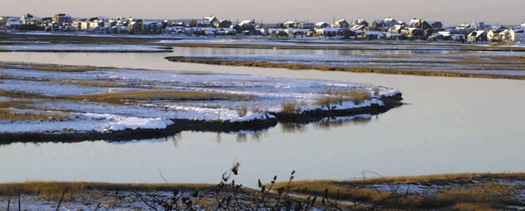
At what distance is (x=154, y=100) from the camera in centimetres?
2788

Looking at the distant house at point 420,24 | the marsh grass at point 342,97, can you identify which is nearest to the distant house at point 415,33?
the distant house at point 420,24

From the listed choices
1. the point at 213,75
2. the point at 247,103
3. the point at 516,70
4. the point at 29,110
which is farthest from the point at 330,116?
the point at 516,70

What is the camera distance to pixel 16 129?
66.2ft

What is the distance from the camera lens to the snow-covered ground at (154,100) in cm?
2120

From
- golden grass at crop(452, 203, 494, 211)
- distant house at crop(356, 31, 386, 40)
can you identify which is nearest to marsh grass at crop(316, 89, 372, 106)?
golden grass at crop(452, 203, 494, 211)

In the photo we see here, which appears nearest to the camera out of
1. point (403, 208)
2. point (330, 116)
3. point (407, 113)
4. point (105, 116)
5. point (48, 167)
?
point (403, 208)

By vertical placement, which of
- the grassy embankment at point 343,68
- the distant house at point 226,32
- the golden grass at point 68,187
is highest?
the golden grass at point 68,187

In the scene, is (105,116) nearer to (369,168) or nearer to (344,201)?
(369,168)

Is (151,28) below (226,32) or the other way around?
the other way around

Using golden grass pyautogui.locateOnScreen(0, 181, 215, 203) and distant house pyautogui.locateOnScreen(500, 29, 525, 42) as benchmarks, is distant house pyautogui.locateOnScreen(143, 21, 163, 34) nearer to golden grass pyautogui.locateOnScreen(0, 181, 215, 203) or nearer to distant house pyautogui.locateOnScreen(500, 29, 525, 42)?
distant house pyautogui.locateOnScreen(500, 29, 525, 42)

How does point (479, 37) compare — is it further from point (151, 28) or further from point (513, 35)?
point (151, 28)

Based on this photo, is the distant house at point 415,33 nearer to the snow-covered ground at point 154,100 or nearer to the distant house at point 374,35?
the distant house at point 374,35

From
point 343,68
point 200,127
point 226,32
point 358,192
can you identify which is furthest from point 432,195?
point 226,32

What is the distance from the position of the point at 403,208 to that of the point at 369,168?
4442 millimetres
